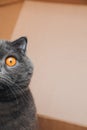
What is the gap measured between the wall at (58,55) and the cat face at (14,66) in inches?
18.3

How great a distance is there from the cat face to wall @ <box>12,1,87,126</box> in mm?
465

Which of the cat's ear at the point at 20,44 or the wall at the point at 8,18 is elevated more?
the wall at the point at 8,18

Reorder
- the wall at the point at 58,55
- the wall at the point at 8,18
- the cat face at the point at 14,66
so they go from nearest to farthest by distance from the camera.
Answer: the cat face at the point at 14,66 → the wall at the point at 58,55 → the wall at the point at 8,18

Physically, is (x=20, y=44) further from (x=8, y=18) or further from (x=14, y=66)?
(x=8, y=18)

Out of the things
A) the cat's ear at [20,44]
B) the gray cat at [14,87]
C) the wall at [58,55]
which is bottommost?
the gray cat at [14,87]

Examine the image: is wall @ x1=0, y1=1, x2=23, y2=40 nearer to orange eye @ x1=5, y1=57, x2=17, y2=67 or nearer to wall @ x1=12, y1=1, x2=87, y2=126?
wall @ x1=12, y1=1, x2=87, y2=126

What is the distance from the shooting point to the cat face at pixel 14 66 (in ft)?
2.33

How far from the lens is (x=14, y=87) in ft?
2.42

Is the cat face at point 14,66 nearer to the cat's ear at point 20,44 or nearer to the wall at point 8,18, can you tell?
the cat's ear at point 20,44

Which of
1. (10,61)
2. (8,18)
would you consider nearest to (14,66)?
(10,61)

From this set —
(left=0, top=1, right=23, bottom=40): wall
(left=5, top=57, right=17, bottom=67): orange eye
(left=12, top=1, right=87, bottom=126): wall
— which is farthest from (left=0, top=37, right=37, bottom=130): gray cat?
(left=0, top=1, right=23, bottom=40): wall

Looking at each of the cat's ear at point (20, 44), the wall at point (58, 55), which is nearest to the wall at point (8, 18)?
the wall at point (58, 55)

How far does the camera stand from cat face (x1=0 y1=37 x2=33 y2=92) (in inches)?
28.0

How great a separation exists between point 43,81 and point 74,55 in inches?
7.1
